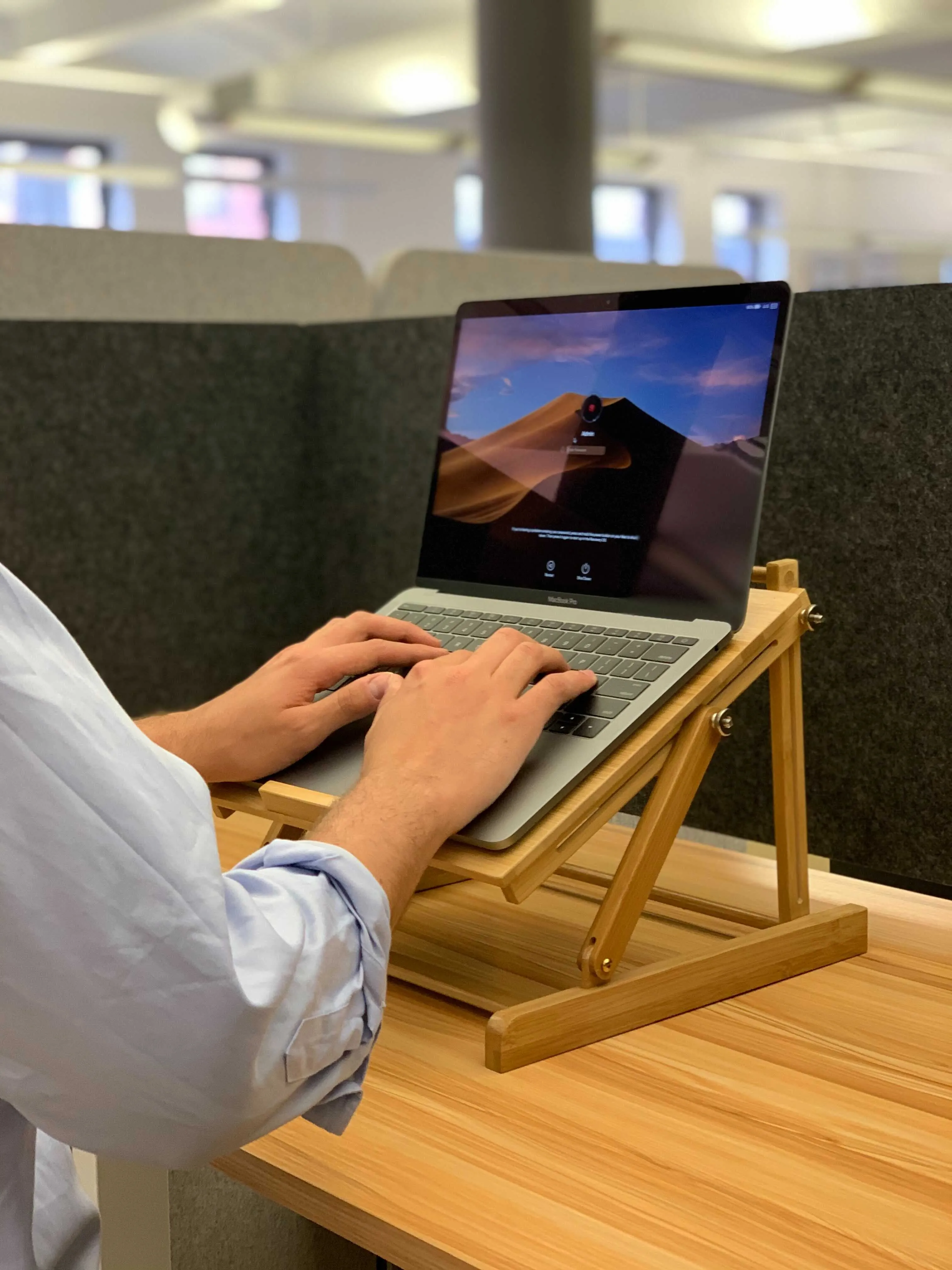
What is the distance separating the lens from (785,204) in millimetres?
5113

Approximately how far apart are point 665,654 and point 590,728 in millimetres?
63

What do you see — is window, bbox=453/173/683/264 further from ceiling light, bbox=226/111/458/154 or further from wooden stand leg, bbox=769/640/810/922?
wooden stand leg, bbox=769/640/810/922

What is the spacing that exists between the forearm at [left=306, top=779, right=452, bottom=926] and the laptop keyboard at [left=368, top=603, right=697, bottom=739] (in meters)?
0.11

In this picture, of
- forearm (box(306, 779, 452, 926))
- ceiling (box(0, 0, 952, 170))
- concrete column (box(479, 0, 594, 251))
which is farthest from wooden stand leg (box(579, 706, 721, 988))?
ceiling (box(0, 0, 952, 170))

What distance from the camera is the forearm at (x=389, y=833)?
0.51m

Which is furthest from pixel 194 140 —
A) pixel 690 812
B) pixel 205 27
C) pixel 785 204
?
pixel 690 812

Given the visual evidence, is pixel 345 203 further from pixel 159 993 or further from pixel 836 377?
pixel 159 993

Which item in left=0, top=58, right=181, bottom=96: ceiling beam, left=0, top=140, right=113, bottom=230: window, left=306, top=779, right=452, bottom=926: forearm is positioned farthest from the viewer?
left=0, top=58, right=181, bottom=96: ceiling beam

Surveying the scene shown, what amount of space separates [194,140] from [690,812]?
423 cm

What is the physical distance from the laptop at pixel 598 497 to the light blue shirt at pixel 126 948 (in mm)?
188

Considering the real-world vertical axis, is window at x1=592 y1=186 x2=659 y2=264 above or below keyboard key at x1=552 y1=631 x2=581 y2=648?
above

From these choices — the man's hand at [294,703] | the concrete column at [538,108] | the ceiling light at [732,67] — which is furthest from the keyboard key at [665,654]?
the ceiling light at [732,67]

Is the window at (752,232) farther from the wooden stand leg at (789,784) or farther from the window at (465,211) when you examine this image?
the wooden stand leg at (789,784)

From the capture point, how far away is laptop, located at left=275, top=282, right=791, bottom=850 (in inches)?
26.6
